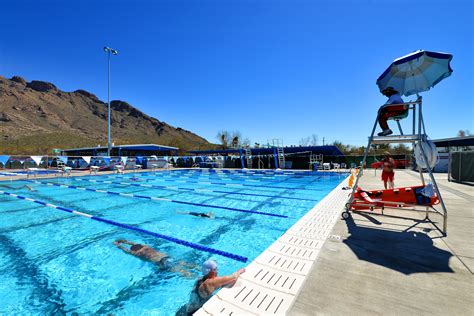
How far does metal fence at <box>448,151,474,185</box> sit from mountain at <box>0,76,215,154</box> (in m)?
47.4

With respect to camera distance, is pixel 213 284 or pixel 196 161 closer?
pixel 213 284

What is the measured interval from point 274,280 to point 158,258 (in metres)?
2.27

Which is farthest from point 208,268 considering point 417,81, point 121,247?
point 417,81

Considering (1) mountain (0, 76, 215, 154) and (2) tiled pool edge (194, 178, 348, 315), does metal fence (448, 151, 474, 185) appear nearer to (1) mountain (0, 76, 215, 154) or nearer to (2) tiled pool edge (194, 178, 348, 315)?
(2) tiled pool edge (194, 178, 348, 315)

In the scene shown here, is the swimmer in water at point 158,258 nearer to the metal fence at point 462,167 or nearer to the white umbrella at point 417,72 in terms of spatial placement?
the white umbrella at point 417,72

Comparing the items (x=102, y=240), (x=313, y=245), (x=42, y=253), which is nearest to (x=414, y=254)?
(x=313, y=245)

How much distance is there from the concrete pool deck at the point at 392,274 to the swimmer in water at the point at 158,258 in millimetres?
2097

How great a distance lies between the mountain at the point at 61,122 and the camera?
157 ft

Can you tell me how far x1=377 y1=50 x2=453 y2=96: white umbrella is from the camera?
382 centimetres

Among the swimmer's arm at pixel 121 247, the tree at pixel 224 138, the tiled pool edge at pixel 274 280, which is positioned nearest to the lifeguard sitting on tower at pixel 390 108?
the tiled pool edge at pixel 274 280

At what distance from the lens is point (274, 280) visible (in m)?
2.42

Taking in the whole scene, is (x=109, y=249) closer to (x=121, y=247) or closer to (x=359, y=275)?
(x=121, y=247)

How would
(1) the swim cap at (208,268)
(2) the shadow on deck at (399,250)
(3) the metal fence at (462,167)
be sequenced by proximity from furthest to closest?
(3) the metal fence at (462,167)
(2) the shadow on deck at (399,250)
(1) the swim cap at (208,268)

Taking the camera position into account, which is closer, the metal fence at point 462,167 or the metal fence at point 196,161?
the metal fence at point 462,167
